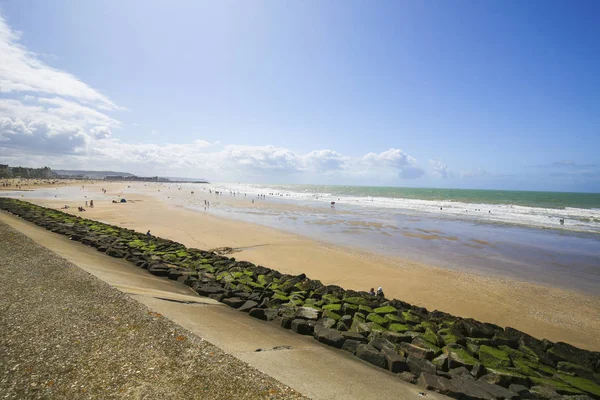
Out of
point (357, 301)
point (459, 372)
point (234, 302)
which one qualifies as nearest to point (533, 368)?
point (459, 372)

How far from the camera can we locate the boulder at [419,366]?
5.51 meters

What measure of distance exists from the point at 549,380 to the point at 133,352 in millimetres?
7612

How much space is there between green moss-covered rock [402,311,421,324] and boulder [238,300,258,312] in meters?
4.22

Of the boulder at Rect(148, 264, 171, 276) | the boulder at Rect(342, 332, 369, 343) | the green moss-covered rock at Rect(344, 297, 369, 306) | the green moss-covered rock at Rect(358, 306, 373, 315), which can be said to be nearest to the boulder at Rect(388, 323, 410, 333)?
the green moss-covered rock at Rect(358, 306, 373, 315)

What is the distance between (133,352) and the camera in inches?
166

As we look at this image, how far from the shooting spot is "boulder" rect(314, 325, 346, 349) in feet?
20.8

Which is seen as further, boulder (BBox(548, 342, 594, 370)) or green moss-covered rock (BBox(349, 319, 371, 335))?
green moss-covered rock (BBox(349, 319, 371, 335))

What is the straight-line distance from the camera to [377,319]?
795cm

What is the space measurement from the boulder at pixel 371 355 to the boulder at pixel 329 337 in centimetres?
46

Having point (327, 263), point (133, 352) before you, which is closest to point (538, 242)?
point (327, 263)

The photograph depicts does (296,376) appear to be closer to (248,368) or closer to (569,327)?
(248,368)

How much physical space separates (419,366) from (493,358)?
208cm

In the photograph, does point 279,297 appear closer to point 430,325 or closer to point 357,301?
point 357,301

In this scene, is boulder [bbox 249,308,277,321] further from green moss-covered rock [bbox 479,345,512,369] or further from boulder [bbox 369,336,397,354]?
green moss-covered rock [bbox 479,345,512,369]
